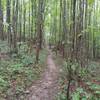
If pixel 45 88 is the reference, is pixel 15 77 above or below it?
above

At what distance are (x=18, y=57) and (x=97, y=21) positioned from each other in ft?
66.3

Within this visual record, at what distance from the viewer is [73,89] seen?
30.5ft

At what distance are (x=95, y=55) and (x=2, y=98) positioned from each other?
83.1 ft

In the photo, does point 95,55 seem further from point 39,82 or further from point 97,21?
point 39,82

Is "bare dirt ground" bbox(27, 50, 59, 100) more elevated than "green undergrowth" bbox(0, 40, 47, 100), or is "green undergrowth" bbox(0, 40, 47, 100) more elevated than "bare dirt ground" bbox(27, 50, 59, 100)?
"green undergrowth" bbox(0, 40, 47, 100)

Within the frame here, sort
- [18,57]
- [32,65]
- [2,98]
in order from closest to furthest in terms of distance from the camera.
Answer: [2,98]
[32,65]
[18,57]

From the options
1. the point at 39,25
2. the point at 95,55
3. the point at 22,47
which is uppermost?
the point at 39,25

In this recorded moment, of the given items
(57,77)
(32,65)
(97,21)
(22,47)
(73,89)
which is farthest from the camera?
(97,21)

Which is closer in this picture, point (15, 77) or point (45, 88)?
point (45, 88)

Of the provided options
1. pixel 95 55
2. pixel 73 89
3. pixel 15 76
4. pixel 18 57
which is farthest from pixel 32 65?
pixel 95 55

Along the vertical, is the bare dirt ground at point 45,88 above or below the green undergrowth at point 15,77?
below

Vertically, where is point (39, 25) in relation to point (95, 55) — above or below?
above

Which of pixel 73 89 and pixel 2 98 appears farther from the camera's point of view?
pixel 73 89

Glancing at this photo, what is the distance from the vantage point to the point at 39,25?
1499 cm
